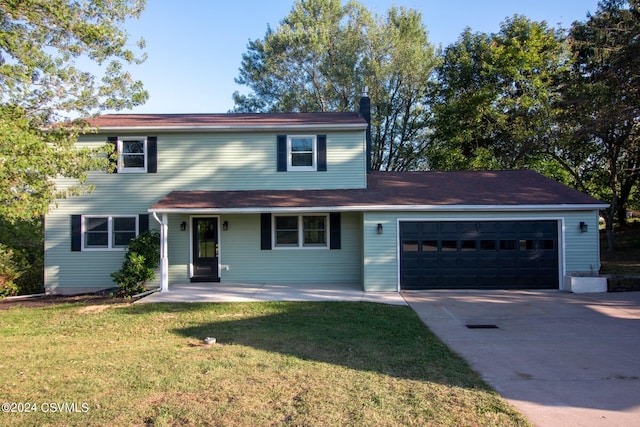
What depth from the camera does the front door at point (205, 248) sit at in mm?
13281

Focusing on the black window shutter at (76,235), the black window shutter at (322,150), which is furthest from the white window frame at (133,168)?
the black window shutter at (322,150)

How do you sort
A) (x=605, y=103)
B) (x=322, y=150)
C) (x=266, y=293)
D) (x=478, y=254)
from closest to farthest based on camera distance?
(x=266, y=293) → (x=478, y=254) → (x=322, y=150) → (x=605, y=103)

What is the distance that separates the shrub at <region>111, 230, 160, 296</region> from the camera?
1174 cm

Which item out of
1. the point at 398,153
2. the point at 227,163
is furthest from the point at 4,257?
the point at 398,153

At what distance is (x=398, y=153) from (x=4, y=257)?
21325 mm

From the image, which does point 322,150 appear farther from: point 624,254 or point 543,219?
point 624,254

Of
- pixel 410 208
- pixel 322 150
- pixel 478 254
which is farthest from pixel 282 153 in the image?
pixel 478 254

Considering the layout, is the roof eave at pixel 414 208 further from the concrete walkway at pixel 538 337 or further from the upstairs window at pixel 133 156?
the upstairs window at pixel 133 156

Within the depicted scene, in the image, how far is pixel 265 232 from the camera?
13.2 m

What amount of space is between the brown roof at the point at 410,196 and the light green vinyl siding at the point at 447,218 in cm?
34

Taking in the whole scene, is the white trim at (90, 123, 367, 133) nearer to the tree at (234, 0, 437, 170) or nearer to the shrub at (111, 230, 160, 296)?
the shrub at (111, 230, 160, 296)

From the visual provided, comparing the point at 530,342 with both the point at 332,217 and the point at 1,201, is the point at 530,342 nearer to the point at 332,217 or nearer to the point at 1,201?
the point at 332,217

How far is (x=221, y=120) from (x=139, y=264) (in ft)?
18.1

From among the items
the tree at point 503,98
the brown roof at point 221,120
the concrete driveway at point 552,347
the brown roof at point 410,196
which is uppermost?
the tree at point 503,98
